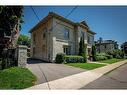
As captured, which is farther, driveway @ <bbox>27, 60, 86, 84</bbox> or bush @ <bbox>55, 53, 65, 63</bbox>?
bush @ <bbox>55, 53, 65, 63</bbox>

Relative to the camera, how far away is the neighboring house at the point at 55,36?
15522mm

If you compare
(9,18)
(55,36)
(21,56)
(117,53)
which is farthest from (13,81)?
(117,53)

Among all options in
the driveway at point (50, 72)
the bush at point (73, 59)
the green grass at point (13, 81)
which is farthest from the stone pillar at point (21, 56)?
the bush at point (73, 59)

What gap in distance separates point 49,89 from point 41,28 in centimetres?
1377

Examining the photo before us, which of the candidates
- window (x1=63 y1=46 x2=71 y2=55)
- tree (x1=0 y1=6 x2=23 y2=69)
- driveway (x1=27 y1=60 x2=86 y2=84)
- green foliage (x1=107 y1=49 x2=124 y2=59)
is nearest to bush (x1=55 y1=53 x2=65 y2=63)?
window (x1=63 y1=46 x2=71 y2=55)

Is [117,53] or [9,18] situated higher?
[9,18]

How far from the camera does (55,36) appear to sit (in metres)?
15.6

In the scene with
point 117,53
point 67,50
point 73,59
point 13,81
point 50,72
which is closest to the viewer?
point 13,81

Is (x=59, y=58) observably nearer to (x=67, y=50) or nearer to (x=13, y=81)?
(x=67, y=50)

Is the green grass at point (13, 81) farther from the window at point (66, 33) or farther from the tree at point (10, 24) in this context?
the window at point (66, 33)

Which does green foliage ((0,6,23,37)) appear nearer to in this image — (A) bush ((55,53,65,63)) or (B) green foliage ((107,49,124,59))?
(A) bush ((55,53,65,63))

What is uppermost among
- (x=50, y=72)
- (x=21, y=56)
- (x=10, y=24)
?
(x=10, y=24)

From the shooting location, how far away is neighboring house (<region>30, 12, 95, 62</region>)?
15.5m
